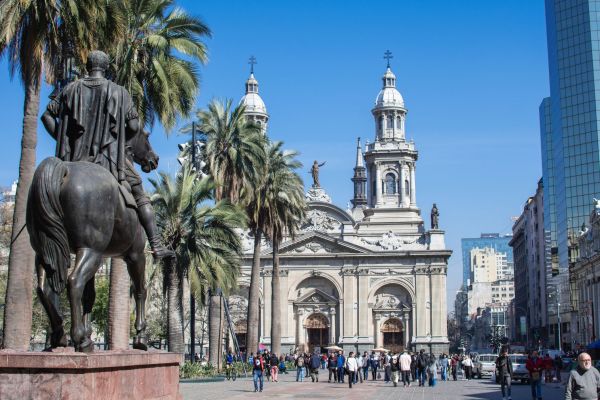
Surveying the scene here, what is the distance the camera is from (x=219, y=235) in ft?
114

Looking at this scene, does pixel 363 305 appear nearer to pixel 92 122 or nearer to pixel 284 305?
pixel 284 305

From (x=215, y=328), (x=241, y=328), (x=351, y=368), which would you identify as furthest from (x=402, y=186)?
(x=351, y=368)

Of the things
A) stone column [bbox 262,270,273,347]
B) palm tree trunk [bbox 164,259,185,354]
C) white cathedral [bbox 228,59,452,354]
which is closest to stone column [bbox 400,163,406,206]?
white cathedral [bbox 228,59,452,354]

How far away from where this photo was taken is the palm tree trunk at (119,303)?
855 inches

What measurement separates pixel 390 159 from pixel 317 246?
12.8 m

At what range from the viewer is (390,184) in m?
88.4

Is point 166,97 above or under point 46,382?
above

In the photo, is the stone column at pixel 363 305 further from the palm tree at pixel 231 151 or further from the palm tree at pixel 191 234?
the palm tree at pixel 191 234

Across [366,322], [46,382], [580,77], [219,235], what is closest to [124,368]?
[46,382]

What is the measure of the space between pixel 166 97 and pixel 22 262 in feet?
26.1

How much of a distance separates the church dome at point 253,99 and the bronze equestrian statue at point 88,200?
256ft

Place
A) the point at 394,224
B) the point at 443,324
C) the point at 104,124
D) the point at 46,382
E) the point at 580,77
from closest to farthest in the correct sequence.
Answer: the point at 46,382, the point at 104,124, the point at 443,324, the point at 394,224, the point at 580,77

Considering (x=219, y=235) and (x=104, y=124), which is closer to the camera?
(x=104, y=124)

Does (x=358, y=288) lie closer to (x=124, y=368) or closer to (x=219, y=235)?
(x=219, y=235)
